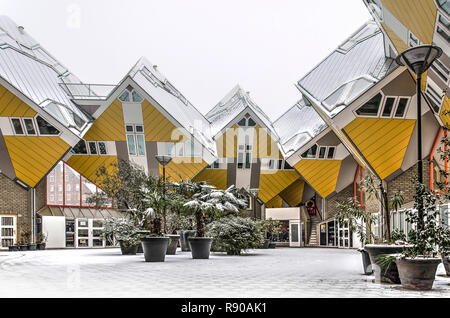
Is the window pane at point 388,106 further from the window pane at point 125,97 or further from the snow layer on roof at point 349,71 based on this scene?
the window pane at point 125,97

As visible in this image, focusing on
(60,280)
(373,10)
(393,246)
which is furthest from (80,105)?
(393,246)

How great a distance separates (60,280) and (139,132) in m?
20.7

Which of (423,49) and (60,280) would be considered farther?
(60,280)

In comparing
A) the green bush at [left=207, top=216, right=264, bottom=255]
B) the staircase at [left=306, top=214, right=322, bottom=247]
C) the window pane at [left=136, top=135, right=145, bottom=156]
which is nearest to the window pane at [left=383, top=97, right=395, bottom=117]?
the green bush at [left=207, top=216, right=264, bottom=255]

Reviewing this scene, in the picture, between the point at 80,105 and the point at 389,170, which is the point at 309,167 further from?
the point at 80,105

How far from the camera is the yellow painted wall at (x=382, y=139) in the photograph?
23312mm

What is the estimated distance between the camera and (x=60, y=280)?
10.3m

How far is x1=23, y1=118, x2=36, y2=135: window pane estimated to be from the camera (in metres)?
26.4

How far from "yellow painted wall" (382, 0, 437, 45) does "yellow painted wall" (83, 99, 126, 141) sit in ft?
61.6

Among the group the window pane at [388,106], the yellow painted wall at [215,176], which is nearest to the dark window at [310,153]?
the yellow painted wall at [215,176]

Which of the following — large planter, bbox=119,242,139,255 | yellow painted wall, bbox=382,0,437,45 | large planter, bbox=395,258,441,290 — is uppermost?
yellow painted wall, bbox=382,0,437,45

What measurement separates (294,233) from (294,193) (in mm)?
3257

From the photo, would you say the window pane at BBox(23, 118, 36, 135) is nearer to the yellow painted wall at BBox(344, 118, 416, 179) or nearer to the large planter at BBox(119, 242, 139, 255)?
the large planter at BBox(119, 242, 139, 255)

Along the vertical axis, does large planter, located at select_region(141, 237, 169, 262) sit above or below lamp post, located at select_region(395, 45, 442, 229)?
below
